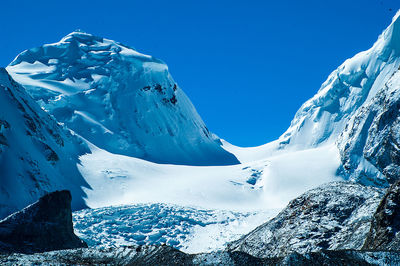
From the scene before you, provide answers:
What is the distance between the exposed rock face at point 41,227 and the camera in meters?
15.4

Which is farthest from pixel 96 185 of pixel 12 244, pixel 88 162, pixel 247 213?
pixel 12 244

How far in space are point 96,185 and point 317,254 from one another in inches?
2227

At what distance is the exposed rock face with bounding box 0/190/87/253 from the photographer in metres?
15.4

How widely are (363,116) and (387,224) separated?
65.4 meters

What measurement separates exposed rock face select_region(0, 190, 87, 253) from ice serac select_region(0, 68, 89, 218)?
2871cm

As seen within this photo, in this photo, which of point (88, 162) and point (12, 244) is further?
point (88, 162)

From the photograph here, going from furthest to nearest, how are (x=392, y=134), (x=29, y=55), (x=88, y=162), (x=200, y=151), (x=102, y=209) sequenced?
(x=29, y=55) → (x=200, y=151) → (x=88, y=162) → (x=392, y=134) → (x=102, y=209)

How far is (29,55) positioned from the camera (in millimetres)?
102750

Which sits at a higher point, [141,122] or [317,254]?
[141,122]

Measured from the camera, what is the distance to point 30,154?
2179 inches

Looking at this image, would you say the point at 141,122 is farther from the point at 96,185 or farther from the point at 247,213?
the point at 247,213

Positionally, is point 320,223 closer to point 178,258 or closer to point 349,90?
point 178,258

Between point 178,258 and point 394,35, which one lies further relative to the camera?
point 394,35

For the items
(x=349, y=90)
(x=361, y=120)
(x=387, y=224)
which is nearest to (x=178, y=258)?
(x=387, y=224)
